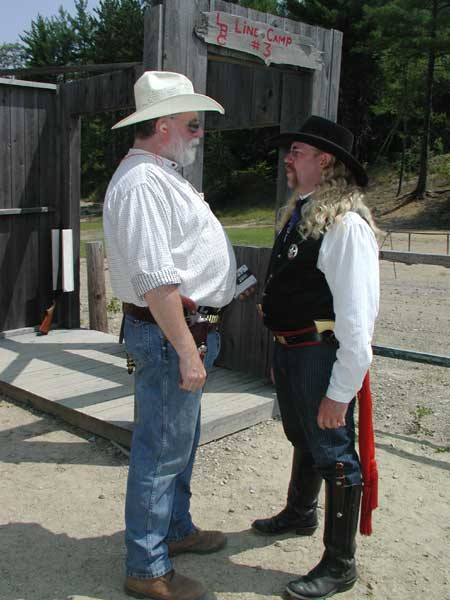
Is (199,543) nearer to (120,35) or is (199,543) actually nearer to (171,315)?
(171,315)

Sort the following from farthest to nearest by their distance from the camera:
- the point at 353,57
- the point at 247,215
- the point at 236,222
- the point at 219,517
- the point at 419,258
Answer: the point at 353,57 → the point at 247,215 → the point at 236,222 → the point at 419,258 → the point at 219,517

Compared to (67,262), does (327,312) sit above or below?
above

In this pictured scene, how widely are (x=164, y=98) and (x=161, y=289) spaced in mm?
691

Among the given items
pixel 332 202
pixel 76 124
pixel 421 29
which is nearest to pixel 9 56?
pixel 421 29

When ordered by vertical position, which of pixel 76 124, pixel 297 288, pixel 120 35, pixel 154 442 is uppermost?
pixel 120 35

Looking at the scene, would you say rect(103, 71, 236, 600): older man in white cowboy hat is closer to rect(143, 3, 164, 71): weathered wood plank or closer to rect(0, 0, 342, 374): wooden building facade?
rect(143, 3, 164, 71): weathered wood plank

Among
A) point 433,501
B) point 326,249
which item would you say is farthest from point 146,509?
point 433,501

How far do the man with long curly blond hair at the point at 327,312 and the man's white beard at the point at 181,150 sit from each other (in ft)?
1.34

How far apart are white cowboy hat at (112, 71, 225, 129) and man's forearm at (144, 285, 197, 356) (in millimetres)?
617

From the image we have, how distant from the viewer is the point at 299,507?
2.92 m

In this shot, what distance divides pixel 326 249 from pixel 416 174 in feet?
99.4

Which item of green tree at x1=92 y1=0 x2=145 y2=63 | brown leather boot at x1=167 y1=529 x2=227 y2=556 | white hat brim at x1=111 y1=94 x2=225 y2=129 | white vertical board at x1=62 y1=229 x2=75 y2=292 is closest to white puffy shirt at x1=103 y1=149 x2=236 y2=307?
white hat brim at x1=111 y1=94 x2=225 y2=129

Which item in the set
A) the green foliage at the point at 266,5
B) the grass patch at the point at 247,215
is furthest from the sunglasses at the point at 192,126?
the green foliage at the point at 266,5

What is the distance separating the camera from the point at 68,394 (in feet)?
14.8
